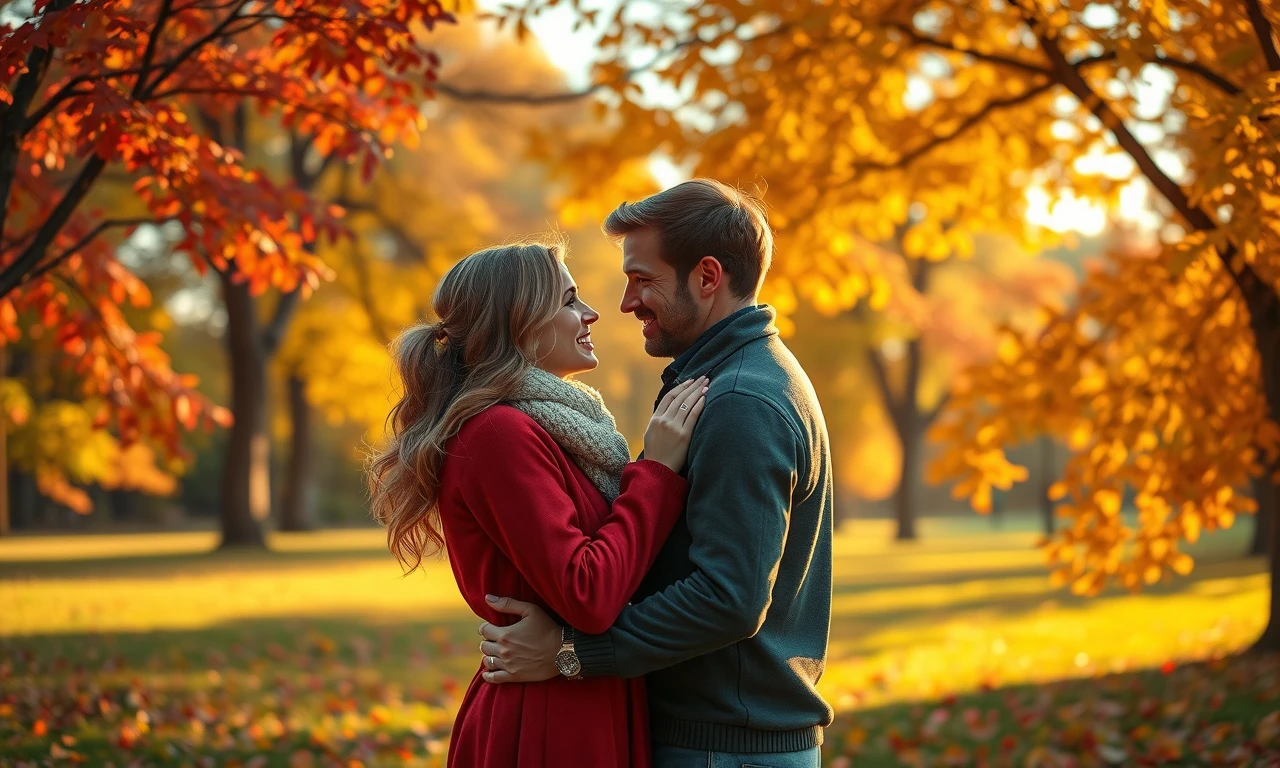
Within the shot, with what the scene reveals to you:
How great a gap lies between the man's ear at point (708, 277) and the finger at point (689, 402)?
0.23m

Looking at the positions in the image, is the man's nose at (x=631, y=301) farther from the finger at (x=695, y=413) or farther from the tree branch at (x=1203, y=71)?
the tree branch at (x=1203, y=71)

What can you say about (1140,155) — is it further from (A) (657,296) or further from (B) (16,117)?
(B) (16,117)

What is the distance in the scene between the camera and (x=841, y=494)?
5044 centimetres

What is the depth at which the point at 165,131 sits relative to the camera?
4.89 metres

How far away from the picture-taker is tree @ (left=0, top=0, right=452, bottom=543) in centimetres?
453

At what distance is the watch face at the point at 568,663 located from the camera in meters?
2.59

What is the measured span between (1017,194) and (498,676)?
6.33 meters

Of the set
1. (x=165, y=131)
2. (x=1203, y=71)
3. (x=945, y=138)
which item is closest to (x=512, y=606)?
(x=165, y=131)

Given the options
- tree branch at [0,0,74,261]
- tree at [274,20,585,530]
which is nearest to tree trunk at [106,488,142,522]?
tree at [274,20,585,530]

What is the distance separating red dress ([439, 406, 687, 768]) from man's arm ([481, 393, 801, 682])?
65mm

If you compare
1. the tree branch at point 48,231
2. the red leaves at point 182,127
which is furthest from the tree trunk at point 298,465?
the tree branch at point 48,231

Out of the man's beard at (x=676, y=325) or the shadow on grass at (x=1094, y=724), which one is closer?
the man's beard at (x=676, y=325)

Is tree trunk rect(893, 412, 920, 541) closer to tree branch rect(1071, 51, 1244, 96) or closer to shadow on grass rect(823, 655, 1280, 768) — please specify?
shadow on grass rect(823, 655, 1280, 768)

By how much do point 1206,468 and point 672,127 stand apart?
368cm
